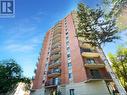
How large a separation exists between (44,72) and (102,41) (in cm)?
2287

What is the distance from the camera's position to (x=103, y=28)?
24.8m

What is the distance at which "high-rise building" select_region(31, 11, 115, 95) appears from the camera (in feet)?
103

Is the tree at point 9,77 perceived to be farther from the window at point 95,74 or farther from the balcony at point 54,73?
the window at point 95,74

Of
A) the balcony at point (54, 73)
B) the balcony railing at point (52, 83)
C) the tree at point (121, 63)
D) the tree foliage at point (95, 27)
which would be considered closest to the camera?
the tree foliage at point (95, 27)

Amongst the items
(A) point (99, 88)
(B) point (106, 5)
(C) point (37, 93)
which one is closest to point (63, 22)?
(C) point (37, 93)

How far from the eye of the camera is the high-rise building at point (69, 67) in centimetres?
3142

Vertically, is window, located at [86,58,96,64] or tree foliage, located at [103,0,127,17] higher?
tree foliage, located at [103,0,127,17]

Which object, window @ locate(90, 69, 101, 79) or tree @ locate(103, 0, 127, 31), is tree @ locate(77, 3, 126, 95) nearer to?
tree @ locate(103, 0, 127, 31)

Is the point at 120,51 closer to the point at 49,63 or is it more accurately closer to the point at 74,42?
the point at 74,42

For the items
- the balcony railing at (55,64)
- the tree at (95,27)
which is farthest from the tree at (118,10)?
the balcony railing at (55,64)

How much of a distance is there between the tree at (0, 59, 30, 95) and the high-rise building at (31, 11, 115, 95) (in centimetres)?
701

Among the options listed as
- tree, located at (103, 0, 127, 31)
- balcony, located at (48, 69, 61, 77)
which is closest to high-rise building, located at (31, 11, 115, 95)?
balcony, located at (48, 69, 61, 77)

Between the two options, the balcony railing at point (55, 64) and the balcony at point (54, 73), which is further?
the balcony railing at point (55, 64)

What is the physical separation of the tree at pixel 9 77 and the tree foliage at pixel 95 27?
2858cm
